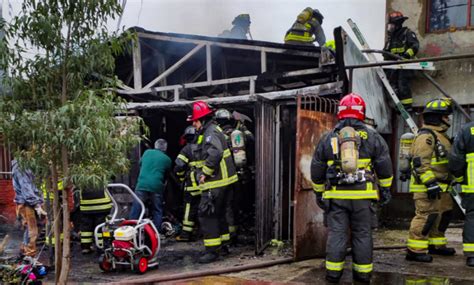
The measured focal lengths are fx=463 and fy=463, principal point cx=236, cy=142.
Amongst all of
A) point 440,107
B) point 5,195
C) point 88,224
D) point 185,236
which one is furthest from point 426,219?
point 5,195

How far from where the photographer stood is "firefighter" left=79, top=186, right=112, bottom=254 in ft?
21.8

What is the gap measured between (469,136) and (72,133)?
420 centimetres

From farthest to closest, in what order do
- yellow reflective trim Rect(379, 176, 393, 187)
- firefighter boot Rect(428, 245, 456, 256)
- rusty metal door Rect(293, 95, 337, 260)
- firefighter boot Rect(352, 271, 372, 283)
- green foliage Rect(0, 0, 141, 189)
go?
firefighter boot Rect(428, 245, 456, 256), rusty metal door Rect(293, 95, 337, 260), yellow reflective trim Rect(379, 176, 393, 187), firefighter boot Rect(352, 271, 372, 283), green foliage Rect(0, 0, 141, 189)

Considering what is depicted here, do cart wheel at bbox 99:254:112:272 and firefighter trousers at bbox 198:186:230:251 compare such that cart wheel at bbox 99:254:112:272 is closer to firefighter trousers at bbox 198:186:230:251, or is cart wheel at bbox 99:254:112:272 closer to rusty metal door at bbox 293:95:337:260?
firefighter trousers at bbox 198:186:230:251

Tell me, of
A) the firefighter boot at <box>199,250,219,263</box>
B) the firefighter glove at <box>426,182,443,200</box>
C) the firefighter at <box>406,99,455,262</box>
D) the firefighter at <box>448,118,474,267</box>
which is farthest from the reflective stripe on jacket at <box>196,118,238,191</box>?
the firefighter at <box>448,118,474,267</box>

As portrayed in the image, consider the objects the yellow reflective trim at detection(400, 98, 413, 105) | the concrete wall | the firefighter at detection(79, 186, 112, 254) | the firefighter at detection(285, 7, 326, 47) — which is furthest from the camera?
the firefighter at detection(285, 7, 326, 47)

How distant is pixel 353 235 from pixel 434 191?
1436 mm

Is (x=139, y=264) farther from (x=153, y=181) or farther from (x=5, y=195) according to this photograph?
(x=5, y=195)

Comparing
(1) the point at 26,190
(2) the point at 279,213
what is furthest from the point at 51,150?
(2) the point at 279,213

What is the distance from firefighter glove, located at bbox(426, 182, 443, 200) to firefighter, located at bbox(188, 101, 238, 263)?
2485 mm

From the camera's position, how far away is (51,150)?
4.02m

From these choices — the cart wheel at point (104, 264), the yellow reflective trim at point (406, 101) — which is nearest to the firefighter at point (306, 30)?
the yellow reflective trim at point (406, 101)

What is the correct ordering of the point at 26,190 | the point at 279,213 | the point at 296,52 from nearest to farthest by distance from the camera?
the point at 26,190
the point at 279,213
the point at 296,52

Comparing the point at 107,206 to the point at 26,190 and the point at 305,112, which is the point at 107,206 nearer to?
the point at 26,190
